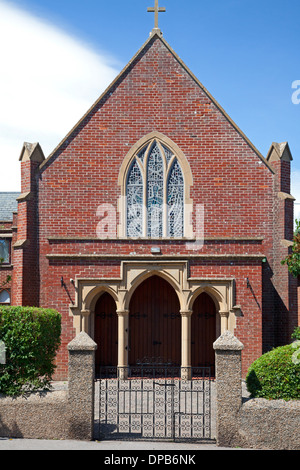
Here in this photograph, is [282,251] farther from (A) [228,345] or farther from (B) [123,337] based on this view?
(A) [228,345]

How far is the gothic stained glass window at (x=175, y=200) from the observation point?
18156mm

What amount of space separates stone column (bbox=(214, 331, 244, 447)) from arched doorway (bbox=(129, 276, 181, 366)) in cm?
873

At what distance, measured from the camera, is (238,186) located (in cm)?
1809

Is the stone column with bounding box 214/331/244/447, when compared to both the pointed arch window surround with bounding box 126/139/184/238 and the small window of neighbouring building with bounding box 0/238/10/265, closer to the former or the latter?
the pointed arch window surround with bounding box 126/139/184/238

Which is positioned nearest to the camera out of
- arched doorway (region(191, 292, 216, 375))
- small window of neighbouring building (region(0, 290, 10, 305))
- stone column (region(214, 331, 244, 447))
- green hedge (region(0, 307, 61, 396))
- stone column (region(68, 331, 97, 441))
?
stone column (region(214, 331, 244, 447))

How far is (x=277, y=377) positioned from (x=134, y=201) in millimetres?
9350

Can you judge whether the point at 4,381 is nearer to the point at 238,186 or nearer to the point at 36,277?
the point at 36,277

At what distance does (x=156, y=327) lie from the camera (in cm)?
1884

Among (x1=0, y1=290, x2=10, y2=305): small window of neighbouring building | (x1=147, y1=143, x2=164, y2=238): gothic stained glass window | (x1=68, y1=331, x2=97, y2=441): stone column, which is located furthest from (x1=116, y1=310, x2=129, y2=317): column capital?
(x1=0, y1=290, x2=10, y2=305): small window of neighbouring building

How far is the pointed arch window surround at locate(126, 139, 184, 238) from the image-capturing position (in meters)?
18.2

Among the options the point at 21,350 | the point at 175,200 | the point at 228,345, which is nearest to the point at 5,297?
the point at 175,200

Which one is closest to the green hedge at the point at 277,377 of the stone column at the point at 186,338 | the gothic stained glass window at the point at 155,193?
the stone column at the point at 186,338

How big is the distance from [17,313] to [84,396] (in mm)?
2039

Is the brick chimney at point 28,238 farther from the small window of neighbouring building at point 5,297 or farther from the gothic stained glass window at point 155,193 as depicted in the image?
the small window of neighbouring building at point 5,297
